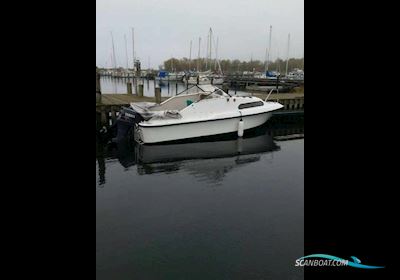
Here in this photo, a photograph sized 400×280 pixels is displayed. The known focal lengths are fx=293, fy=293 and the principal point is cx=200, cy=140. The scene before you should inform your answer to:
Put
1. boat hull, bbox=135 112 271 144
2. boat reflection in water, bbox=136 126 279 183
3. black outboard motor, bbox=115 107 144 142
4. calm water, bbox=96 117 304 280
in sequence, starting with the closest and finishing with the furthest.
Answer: calm water, bbox=96 117 304 280 → boat reflection in water, bbox=136 126 279 183 → boat hull, bbox=135 112 271 144 → black outboard motor, bbox=115 107 144 142

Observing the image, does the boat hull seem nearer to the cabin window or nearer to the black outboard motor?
the black outboard motor

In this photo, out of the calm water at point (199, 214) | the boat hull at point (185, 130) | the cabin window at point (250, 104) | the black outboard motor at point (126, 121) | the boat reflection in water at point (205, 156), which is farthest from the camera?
the cabin window at point (250, 104)

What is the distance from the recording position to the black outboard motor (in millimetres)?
14250

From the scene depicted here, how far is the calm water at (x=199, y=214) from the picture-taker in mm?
5543

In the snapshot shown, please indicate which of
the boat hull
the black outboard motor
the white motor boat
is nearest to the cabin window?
the white motor boat

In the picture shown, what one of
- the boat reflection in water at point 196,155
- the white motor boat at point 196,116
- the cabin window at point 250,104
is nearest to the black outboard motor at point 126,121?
the white motor boat at point 196,116

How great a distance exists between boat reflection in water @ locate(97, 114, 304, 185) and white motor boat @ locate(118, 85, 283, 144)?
1.62ft

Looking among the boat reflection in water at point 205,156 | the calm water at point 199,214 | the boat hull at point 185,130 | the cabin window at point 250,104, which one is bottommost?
the calm water at point 199,214

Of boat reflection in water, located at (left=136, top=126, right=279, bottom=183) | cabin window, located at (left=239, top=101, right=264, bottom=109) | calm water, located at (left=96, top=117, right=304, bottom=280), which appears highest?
cabin window, located at (left=239, top=101, right=264, bottom=109)

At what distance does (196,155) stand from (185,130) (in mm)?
2097

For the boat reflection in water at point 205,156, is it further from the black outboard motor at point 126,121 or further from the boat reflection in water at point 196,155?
the black outboard motor at point 126,121
